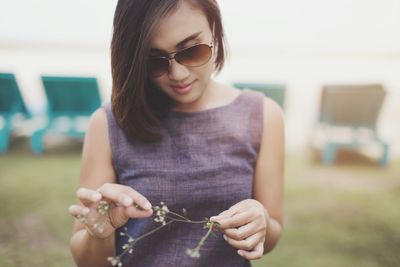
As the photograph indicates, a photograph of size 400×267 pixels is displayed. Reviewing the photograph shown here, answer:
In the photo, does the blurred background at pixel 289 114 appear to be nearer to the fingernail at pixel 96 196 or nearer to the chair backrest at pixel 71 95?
the chair backrest at pixel 71 95

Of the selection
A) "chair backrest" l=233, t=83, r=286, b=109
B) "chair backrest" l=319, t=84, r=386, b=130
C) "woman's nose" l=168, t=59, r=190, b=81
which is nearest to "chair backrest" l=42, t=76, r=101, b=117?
"chair backrest" l=233, t=83, r=286, b=109

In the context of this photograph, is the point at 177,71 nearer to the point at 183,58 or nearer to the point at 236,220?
the point at 183,58

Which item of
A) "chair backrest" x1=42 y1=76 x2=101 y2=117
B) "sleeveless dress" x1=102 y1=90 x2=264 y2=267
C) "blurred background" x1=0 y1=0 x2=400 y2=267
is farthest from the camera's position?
"chair backrest" x1=42 y1=76 x2=101 y2=117

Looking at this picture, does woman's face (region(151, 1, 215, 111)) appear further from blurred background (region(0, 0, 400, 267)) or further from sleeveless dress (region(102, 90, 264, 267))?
blurred background (region(0, 0, 400, 267))

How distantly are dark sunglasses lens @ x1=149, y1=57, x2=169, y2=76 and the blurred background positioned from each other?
0.89 m

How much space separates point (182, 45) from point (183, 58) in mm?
39

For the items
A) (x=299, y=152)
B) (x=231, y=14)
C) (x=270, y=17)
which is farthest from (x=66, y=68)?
(x=299, y=152)

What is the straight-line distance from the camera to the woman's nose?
1141 millimetres

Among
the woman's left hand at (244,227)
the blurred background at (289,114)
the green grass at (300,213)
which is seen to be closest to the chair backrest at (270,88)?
→ the blurred background at (289,114)

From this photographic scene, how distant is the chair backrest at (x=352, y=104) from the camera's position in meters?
4.29

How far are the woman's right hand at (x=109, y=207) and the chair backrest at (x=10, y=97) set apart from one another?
386 cm

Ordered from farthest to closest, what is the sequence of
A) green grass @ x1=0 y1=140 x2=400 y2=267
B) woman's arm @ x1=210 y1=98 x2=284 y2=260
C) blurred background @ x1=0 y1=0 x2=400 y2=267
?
blurred background @ x1=0 y1=0 x2=400 y2=267, green grass @ x1=0 y1=140 x2=400 y2=267, woman's arm @ x1=210 y1=98 x2=284 y2=260

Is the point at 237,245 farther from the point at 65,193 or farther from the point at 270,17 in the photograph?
the point at 270,17

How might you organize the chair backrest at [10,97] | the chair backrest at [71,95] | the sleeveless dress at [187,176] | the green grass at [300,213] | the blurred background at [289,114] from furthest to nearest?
the chair backrest at [71,95] < the chair backrest at [10,97] < the blurred background at [289,114] < the green grass at [300,213] < the sleeveless dress at [187,176]
